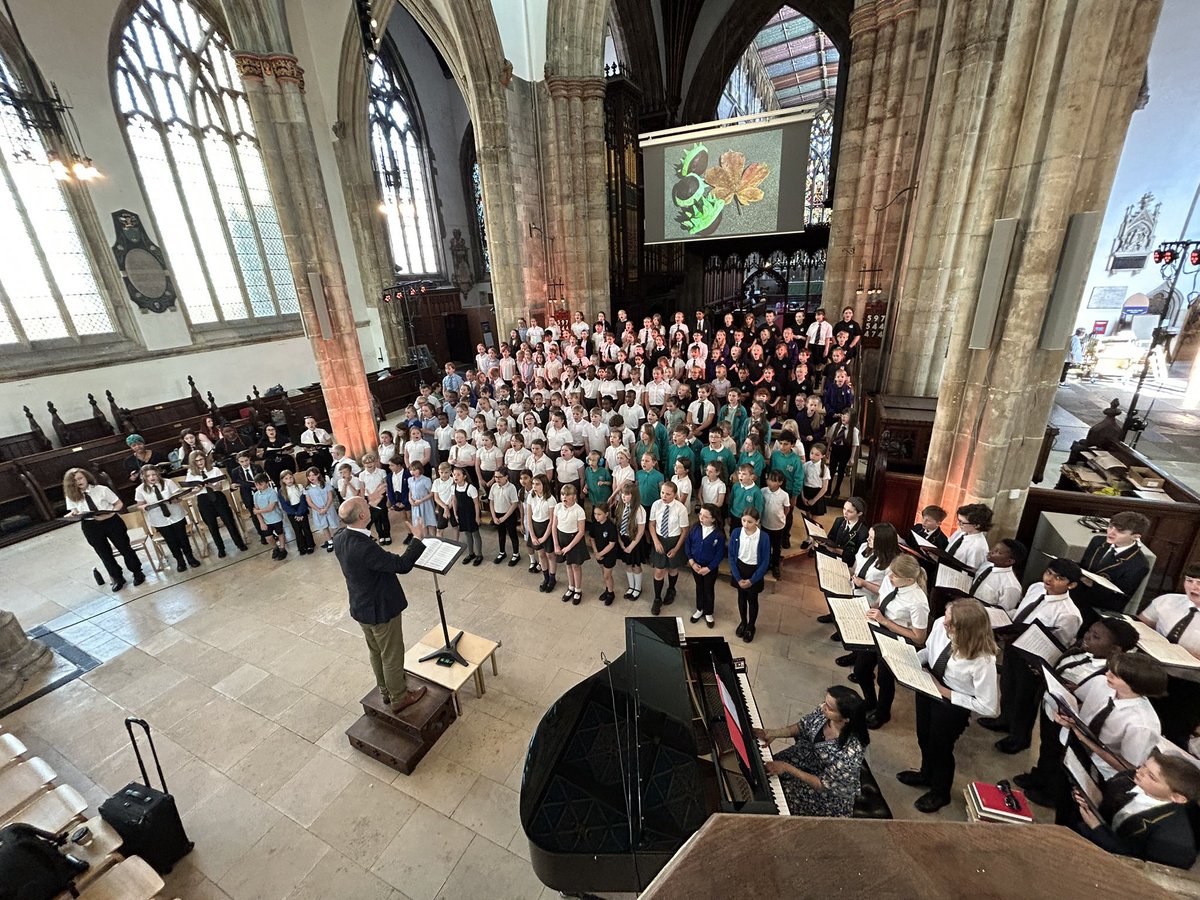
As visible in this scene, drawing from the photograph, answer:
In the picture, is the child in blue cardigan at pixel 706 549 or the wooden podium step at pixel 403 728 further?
the child in blue cardigan at pixel 706 549

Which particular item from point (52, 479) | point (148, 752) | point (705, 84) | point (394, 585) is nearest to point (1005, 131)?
point (394, 585)

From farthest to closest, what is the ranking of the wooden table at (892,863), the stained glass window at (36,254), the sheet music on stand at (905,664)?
the stained glass window at (36,254)
the sheet music on stand at (905,664)
the wooden table at (892,863)

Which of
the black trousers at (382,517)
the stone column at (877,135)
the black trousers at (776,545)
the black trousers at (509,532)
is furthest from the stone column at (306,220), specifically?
the stone column at (877,135)

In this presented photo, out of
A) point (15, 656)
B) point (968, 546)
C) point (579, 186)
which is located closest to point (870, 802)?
point (968, 546)

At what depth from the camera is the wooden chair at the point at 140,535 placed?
7496 millimetres

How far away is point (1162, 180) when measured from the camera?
48.8ft

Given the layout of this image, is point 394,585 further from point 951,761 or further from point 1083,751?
point 1083,751

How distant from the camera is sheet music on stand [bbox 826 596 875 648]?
3916mm

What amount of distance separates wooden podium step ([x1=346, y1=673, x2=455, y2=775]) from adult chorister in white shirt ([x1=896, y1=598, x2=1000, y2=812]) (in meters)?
3.79

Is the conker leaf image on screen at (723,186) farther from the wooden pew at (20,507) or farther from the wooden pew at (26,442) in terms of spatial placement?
the wooden pew at (26,442)

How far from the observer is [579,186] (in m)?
14.6

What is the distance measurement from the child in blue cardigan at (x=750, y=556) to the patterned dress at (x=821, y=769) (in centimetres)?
183

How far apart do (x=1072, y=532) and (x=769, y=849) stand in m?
6.36

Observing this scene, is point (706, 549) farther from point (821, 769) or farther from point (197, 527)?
point (197, 527)
